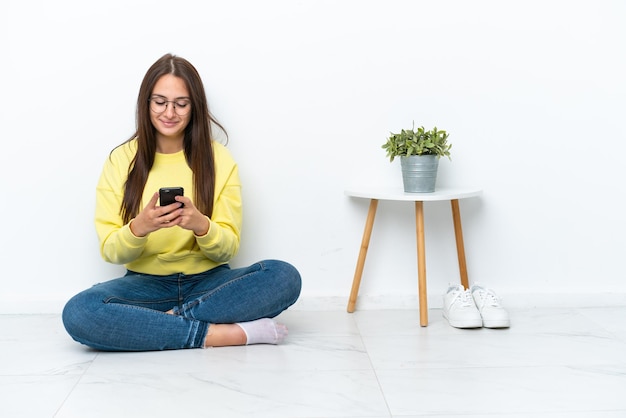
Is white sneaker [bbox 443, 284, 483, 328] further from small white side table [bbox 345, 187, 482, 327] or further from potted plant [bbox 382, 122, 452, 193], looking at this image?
potted plant [bbox 382, 122, 452, 193]

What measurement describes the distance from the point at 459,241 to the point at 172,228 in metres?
0.71

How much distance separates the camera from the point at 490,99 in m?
2.03

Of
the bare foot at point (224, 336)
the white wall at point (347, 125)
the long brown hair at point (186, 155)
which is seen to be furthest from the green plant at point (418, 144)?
the bare foot at point (224, 336)

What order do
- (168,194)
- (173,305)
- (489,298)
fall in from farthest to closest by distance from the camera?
(489,298)
(173,305)
(168,194)

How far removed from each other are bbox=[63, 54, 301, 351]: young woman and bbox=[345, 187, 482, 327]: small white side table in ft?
0.85

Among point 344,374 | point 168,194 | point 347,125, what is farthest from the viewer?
point 347,125

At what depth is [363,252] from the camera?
1981 mm

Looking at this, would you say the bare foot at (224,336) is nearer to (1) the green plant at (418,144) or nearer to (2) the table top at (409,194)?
(2) the table top at (409,194)

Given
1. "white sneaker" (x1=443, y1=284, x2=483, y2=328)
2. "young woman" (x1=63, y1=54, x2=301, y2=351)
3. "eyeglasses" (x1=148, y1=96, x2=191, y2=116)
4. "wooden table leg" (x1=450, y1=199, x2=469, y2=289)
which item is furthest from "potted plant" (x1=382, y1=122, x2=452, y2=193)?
"eyeglasses" (x1=148, y1=96, x2=191, y2=116)

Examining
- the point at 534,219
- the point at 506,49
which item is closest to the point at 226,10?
the point at 506,49

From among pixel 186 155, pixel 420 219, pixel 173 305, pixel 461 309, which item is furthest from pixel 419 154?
pixel 173 305

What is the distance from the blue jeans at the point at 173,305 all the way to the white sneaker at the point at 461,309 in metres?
0.37

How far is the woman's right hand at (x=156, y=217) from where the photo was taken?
1.60 meters

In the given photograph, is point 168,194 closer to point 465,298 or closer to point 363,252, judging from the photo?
point 363,252
